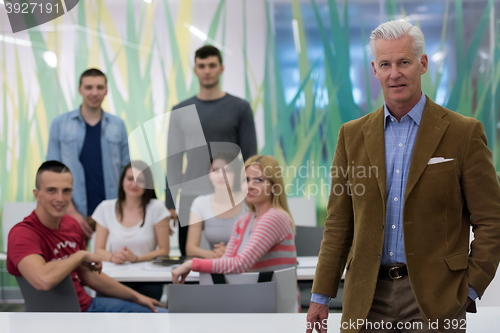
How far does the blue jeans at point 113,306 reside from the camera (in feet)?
8.70

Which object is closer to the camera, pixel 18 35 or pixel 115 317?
pixel 115 317

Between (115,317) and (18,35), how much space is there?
3.92m

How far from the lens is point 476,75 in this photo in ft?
15.4

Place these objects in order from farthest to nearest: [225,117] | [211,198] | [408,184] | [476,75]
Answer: [476,75] → [225,117] → [211,198] → [408,184]

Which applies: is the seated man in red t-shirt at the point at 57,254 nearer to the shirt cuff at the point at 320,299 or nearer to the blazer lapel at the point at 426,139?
the shirt cuff at the point at 320,299

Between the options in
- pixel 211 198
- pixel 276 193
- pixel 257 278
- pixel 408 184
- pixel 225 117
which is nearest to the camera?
pixel 408 184

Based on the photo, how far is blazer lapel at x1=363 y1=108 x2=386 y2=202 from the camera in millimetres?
1272

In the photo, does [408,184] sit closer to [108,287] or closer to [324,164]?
[108,287]

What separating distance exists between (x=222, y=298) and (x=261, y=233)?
23.7 inches

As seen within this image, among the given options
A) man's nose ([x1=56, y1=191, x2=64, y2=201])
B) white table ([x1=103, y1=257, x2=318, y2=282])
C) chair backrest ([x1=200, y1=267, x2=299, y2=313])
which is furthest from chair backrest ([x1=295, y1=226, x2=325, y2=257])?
man's nose ([x1=56, y1=191, x2=64, y2=201])

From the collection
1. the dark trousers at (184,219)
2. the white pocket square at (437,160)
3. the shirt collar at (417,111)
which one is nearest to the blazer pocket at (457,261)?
the white pocket square at (437,160)

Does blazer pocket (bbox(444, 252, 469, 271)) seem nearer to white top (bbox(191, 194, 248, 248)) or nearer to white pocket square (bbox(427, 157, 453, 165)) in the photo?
white pocket square (bbox(427, 157, 453, 165))

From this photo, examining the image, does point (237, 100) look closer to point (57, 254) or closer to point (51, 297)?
point (57, 254)

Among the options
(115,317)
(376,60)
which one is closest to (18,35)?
(115,317)
